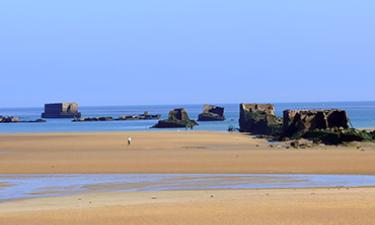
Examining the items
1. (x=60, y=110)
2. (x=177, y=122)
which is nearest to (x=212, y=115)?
(x=177, y=122)

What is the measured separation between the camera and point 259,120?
7200 centimetres

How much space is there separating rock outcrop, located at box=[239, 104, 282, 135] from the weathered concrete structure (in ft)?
291

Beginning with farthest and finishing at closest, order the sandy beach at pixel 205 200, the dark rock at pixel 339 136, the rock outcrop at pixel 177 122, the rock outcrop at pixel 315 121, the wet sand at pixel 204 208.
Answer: the rock outcrop at pixel 177 122 < the rock outcrop at pixel 315 121 < the dark rock at pixel 339 136 < the sandy beach at pixel 205 200 < the wet sand at pixel 204 208

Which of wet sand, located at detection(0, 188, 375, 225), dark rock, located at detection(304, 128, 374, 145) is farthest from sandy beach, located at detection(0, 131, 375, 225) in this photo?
dark rock, located at detection(304, 128, 374, 145)

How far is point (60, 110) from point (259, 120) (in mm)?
101801

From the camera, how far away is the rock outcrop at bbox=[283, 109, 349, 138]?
51.9 metres

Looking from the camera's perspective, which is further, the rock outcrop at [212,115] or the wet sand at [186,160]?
the rock outcrop at [212,115]

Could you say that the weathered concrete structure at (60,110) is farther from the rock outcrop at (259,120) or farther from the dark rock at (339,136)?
the dark rock at (339,136)

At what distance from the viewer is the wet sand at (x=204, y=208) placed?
16528mm

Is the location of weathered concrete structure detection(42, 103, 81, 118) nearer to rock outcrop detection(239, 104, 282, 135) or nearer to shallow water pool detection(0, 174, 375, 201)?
rock outcrop detection(239, 104, 282, 135)

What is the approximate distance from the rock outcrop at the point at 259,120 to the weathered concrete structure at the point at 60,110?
8860 centimetres

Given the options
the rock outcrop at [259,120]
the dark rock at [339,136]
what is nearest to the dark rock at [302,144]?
the dark rock at [339,136]

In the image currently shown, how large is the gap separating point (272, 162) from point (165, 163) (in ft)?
14.7

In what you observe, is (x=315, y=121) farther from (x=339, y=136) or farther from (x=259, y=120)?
(x=259, y=120)
